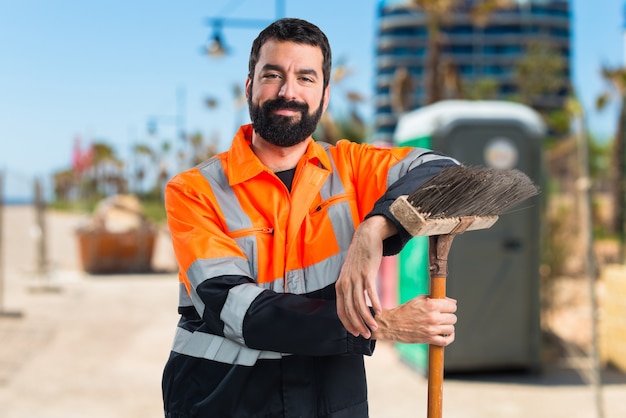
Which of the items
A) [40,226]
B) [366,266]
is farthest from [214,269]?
[40,226]

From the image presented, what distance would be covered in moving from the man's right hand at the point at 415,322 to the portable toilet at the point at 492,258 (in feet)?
15.1

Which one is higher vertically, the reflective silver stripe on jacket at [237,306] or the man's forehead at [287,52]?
the man's forehead at [287,52]

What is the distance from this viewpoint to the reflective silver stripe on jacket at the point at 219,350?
1898 mm

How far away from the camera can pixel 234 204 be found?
193 cm

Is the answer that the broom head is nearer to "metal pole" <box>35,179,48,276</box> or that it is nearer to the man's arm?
the man's arm

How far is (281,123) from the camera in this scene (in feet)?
6.30

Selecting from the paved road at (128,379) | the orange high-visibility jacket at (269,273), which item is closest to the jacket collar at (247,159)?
the orange high-visibility jacket at (269,273)

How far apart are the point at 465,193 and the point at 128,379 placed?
5745 millimetres

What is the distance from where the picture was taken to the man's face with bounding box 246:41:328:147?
6.20 ft

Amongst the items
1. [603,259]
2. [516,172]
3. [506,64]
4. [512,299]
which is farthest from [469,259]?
[506,64]

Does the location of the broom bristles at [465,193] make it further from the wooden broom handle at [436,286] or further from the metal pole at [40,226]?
the metal pole at [40,226]

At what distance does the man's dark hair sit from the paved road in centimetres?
437

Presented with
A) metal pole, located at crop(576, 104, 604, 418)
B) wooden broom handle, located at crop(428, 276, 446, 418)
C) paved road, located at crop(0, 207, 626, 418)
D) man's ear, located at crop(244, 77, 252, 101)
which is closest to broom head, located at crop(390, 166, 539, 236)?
wooden broom handle, located at crop(428, 276, 446, 418)

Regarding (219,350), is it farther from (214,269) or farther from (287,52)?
(287,52)
